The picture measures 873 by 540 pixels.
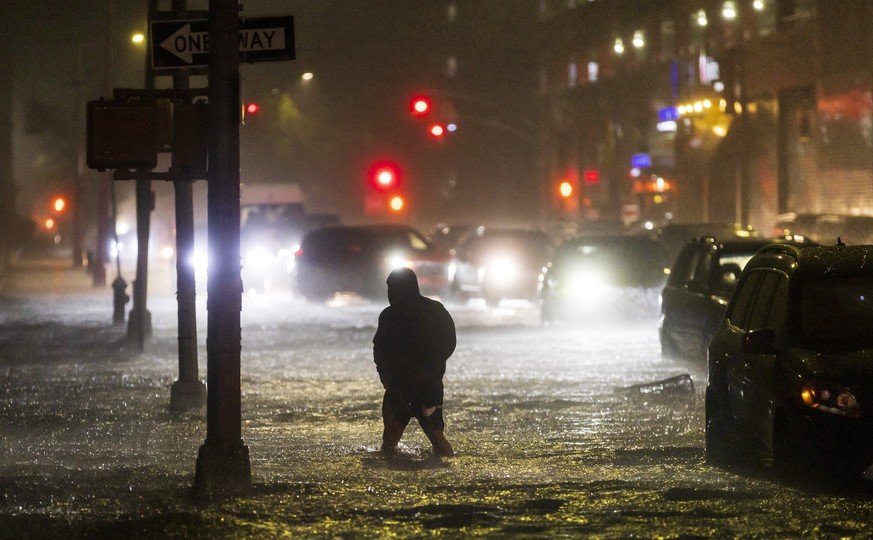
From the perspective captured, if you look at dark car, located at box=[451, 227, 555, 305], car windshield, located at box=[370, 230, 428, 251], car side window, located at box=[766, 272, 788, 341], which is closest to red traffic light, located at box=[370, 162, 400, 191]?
car windshield, located at box=[370, 230, 428, 251]

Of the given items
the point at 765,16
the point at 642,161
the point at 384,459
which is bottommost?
Answer: the point at 384,459

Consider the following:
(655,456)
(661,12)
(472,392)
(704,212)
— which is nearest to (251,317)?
(472,392)

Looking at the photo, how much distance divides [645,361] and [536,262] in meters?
11.5

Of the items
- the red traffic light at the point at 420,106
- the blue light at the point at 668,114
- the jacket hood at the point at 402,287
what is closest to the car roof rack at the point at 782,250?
the jacket hood at the point at 402,287

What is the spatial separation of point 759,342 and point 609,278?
14100 millimetres

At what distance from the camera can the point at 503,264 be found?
3012 cm

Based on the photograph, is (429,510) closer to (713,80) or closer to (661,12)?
(713,80)

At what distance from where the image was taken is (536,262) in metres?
30.1

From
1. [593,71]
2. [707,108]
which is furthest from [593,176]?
[707,108]

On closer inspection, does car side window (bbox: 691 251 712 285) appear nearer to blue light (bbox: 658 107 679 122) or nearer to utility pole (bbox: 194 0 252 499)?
utility pole (bbox: 194 0 252 499)

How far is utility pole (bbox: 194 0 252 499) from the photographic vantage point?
924 centimetres

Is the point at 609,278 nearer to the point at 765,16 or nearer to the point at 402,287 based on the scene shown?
the point at 402,287

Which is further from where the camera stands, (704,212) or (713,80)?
(704,212)

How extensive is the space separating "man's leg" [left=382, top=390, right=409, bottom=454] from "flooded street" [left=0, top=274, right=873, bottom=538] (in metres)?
0.14
